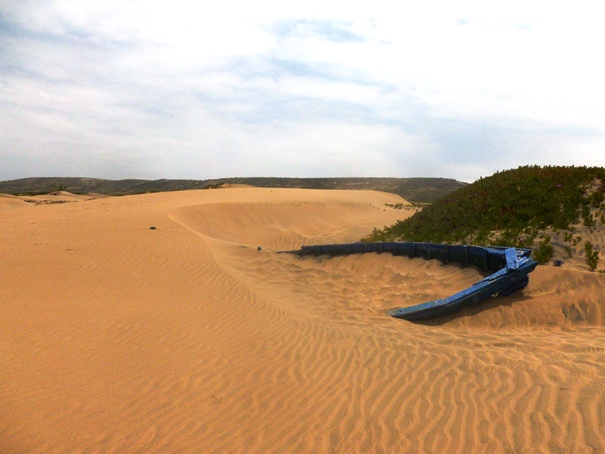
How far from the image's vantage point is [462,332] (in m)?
6.25

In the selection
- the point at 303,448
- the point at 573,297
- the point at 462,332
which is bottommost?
the point at 303,448

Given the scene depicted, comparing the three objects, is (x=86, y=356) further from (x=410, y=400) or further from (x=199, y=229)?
(x=199, y=229)

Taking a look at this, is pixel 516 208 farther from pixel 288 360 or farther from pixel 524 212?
pixel 288 360

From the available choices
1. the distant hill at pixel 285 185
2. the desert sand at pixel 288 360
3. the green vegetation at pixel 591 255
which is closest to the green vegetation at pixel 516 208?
the green vegetation at pixel 591 255

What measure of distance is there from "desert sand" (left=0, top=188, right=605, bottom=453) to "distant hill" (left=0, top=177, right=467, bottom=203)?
43.6 meters

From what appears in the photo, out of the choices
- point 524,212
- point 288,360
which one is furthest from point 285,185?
point 288,360

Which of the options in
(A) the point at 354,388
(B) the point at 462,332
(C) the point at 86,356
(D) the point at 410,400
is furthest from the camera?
(B) the point at 462,332

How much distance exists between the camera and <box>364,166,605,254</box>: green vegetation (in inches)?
376

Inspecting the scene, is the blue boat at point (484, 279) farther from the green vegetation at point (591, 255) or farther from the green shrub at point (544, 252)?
the green vegetation at point (591, 255)

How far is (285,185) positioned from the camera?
7556 centimetres

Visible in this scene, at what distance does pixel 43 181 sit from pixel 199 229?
341ft

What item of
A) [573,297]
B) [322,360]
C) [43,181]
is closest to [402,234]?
[573,297]

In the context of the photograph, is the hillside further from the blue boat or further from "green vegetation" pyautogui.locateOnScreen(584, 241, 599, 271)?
the blue boat

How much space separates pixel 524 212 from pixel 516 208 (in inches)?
14.1
